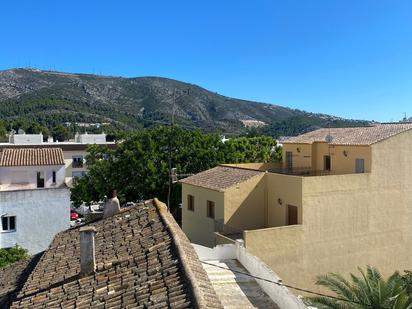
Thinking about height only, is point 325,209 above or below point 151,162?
below

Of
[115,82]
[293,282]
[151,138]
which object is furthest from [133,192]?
[115,82]

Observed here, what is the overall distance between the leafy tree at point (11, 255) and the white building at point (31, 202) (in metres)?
2.15

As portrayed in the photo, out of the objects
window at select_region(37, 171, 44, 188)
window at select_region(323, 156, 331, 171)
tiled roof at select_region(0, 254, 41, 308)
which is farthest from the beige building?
window at select_region(37, 171, 44, 188)

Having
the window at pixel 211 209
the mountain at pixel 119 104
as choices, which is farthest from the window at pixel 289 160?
the mountain at pixel 119 104

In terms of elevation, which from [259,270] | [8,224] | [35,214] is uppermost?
[259,270]

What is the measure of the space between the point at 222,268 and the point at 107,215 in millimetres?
3902

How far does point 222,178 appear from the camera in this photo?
2528 centimetres

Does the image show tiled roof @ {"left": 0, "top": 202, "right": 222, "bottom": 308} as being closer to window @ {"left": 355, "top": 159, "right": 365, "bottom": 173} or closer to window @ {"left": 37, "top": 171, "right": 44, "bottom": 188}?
window @ {"left": 355, "top": 159, "right": 365, "bottom": 173}

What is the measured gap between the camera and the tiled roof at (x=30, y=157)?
29.9 m

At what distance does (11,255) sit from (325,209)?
642 inches

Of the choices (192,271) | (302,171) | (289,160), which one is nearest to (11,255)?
(302,171)

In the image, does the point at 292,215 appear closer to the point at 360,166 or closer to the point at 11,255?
the point at 360,166

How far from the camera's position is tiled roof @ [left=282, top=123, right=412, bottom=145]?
80.5 feet

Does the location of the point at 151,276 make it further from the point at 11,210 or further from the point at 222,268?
the point at 11,210
